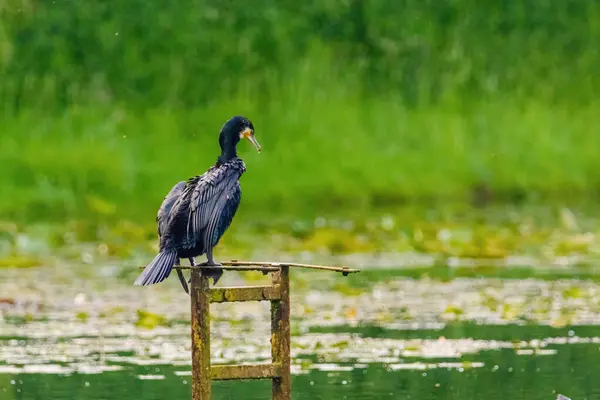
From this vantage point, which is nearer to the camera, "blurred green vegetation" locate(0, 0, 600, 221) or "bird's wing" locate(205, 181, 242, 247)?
"bird's wing" locate(205, 181, 242, 247)

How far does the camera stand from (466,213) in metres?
27.0

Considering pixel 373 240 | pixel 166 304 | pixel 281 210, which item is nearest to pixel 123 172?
pixel 281 210

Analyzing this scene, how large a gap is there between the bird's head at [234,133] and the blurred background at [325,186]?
2.12 meters

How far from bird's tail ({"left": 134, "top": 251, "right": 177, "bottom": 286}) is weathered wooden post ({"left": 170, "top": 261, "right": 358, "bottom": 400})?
10cm

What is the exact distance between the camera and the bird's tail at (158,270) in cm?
1178

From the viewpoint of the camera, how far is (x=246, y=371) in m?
12.0

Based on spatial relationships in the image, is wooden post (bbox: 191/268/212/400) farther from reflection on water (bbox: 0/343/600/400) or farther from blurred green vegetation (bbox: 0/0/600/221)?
blurred green vegetation (bbox: 0/0/600/221)

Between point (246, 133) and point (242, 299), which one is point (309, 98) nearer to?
point (246, 133)

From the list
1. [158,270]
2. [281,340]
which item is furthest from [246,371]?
[158,270]

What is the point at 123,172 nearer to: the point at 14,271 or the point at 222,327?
the point at 14,271

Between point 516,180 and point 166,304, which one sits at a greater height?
point 516,180

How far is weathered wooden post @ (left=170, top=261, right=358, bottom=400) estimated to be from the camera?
38.9 ft

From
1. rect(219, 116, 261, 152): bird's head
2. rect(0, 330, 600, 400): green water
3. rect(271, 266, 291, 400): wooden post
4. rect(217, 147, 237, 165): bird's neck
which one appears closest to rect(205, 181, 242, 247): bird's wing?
rect(217, 147, 237, 165): bird's neck

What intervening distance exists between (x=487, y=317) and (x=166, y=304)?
326 cm
